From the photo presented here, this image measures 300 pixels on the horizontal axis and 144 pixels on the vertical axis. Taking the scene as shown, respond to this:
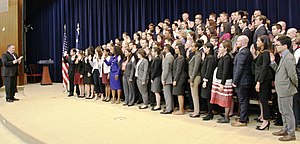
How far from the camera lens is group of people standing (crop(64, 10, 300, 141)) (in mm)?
4625

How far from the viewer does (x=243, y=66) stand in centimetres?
497

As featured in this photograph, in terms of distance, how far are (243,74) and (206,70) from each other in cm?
78

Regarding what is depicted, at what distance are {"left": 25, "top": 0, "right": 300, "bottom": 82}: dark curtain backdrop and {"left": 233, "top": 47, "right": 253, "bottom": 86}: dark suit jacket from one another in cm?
312

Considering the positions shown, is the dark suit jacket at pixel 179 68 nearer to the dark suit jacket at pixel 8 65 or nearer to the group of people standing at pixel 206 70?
the group of people standing at pixel 206 70

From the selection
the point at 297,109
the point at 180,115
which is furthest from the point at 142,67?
the point at 297,109

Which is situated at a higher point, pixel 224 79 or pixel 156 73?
pixel 156 73

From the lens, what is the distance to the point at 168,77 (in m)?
6.31

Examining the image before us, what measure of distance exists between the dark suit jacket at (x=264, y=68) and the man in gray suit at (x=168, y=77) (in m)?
1.89

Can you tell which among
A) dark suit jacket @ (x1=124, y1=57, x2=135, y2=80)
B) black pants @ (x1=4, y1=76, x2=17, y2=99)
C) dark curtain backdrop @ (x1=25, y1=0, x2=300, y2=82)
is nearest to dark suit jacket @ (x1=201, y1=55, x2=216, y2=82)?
dark suit jacket @ (x1=124, y1=57, x2=135, y2=80)

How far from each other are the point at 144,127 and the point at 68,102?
350 cm

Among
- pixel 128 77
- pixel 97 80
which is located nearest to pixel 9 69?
pixel 97 80

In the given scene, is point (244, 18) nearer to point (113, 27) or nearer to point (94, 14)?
point (113, 27)

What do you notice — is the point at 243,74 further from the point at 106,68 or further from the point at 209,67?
the point at 106,68

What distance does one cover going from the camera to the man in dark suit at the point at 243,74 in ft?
16.3
